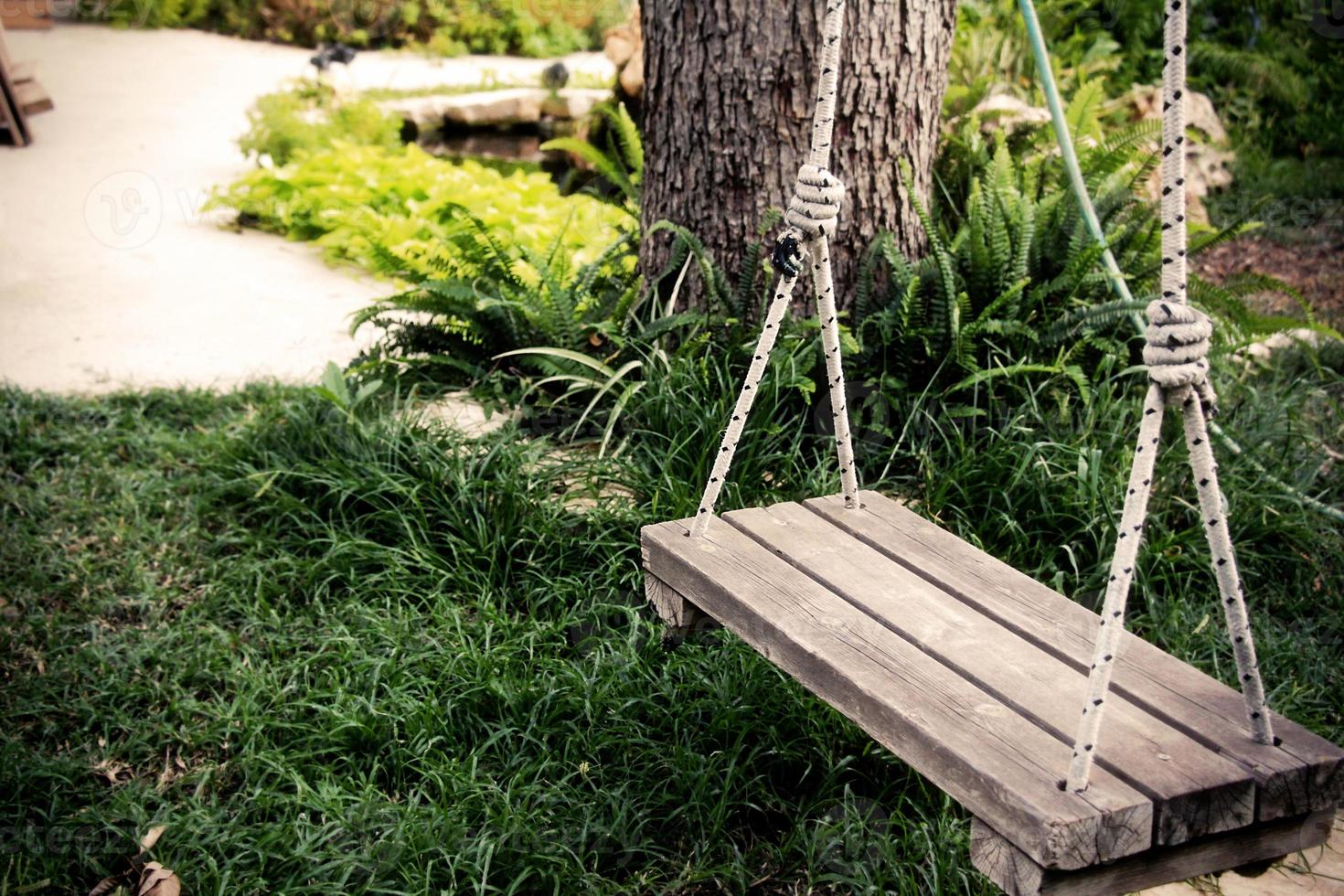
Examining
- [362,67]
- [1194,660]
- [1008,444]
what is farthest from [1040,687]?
[362,67]

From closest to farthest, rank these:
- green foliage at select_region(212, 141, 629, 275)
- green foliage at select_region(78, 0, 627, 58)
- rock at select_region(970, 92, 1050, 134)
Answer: rock at select_region(970, 92, 1050, 134) → green foliage at select_region(212, 141, 629, 275) → green foliage at select_region(78, 0, 627, 58)

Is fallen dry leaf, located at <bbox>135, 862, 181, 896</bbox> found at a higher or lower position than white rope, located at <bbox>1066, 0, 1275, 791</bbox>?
lower

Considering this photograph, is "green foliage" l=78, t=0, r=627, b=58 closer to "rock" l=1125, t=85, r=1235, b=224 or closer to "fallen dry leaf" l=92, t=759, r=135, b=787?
"rock" l=1125, t=85, r=1235, b=224

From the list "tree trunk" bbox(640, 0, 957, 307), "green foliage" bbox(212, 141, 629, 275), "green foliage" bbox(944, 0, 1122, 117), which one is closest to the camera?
"tree trunk" bbox(640, 0, 957, 307)

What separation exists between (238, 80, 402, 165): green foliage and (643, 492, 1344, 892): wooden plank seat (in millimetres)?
6121

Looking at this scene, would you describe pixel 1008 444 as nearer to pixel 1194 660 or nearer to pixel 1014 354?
pixel 1014 354

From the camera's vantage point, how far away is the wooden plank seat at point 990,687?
1.65 metres

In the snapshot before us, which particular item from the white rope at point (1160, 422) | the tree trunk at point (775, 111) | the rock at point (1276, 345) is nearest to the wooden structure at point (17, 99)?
the tree trunk at point (775, 111)

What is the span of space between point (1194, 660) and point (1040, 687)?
141cm

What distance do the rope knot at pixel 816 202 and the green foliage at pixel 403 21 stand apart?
10498mm

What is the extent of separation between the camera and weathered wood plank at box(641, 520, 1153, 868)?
1.61m

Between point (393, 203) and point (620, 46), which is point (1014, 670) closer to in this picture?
point (393, 203)

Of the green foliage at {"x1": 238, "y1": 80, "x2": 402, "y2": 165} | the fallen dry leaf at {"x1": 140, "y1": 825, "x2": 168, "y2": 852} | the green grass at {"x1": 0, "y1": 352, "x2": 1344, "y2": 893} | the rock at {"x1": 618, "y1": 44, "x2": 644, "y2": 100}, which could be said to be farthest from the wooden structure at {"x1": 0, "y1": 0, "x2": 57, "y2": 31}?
the fallen dry leaf at {"x1": 140, "y1": 825, "x2": 168, "y2": 852}

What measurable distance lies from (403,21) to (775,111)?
9797mm
